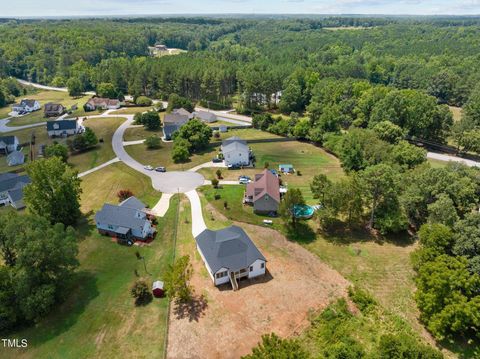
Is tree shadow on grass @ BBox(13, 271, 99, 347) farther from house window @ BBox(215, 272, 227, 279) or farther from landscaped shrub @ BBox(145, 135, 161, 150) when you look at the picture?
landscaped shrub @ BBox(145, 135, 161, 150)

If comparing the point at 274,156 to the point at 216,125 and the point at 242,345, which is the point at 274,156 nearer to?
the point at 216,125

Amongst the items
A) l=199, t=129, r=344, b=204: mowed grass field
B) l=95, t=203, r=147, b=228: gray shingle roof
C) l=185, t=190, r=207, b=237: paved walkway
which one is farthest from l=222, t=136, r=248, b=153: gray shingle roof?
l=95, t=203, r=147, b=228: gray shingle roof

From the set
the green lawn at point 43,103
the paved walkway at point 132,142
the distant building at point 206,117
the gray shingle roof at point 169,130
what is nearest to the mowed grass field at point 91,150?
the paved walkway at point 132,142

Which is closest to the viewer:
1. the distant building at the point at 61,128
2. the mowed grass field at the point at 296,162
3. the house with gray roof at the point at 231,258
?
the house with gray roof at the point at 231,258

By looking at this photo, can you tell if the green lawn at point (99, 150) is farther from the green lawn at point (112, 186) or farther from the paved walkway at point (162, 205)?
the paved walkway at point (162, 205)

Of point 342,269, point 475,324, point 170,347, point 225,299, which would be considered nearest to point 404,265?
point 342,269

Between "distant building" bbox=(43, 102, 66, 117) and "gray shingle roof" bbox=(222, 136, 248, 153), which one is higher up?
"gray shingle roof" bbox=(222, 136, 248, 153)

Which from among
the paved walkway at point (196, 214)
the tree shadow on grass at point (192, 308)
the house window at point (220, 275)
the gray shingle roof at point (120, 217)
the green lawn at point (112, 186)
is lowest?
the green lawn at point (112, 186)

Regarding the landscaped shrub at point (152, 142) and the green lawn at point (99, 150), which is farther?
the landscaped shrub at point (152, 142)

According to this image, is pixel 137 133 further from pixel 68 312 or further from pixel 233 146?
pixel 68 312
